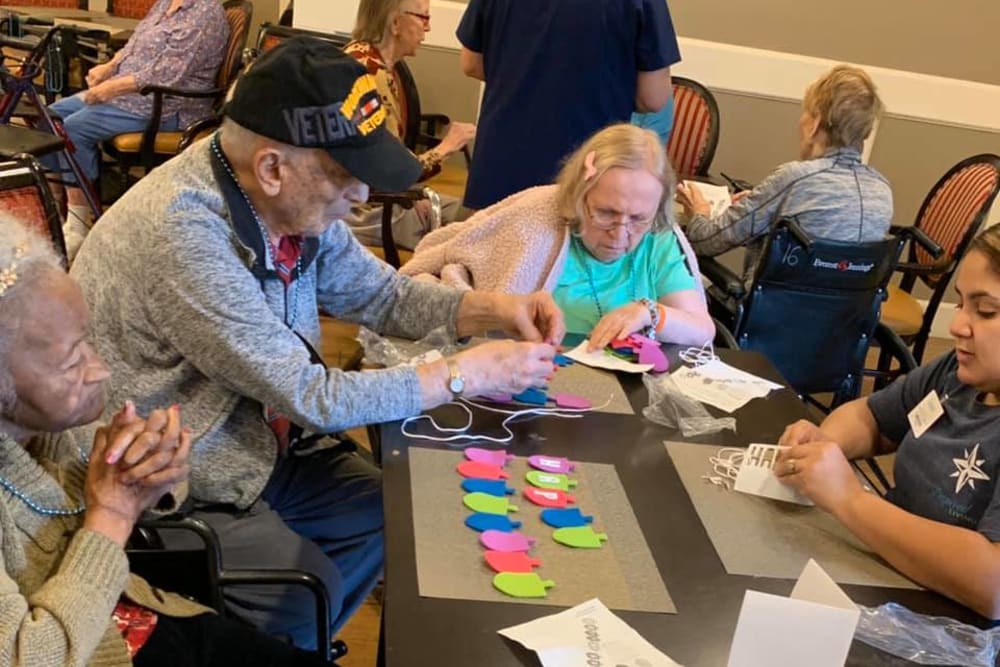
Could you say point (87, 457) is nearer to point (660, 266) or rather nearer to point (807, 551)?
point (807, 551)

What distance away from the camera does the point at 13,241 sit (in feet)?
4.06

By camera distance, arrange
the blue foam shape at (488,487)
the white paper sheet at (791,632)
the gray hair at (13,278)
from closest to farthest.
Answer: the white paper sheet at (791,632) → the gray hair at (13,278) → the blue foam shape at (488,487)

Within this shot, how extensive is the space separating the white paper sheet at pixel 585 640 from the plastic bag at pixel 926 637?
0.98 ft

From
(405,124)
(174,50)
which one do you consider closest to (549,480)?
(405,124)

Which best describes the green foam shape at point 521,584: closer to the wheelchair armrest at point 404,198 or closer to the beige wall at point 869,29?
the wheelchair armrest at point 404,198

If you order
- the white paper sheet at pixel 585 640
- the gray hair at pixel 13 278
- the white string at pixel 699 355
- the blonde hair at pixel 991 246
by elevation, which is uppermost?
the blonde hair at pixel 991 246

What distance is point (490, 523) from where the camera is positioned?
1404mm

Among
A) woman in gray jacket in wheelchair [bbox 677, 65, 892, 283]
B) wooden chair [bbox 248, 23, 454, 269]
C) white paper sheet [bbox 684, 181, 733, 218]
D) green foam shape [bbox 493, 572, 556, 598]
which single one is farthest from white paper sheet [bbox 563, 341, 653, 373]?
white paper sheet [bbox 684, 181, 733, 218]

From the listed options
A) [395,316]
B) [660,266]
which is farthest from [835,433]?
[395,316]

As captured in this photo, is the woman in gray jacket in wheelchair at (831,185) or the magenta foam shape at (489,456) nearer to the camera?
the magenta foam shape at (489,456)

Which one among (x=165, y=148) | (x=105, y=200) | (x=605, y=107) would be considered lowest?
(x=105, y=200)

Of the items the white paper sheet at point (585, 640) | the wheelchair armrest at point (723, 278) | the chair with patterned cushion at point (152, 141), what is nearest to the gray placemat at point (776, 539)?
the white paper sheet at point (585, 640)

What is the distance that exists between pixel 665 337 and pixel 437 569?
1.05 meters

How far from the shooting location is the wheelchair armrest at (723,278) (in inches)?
127
